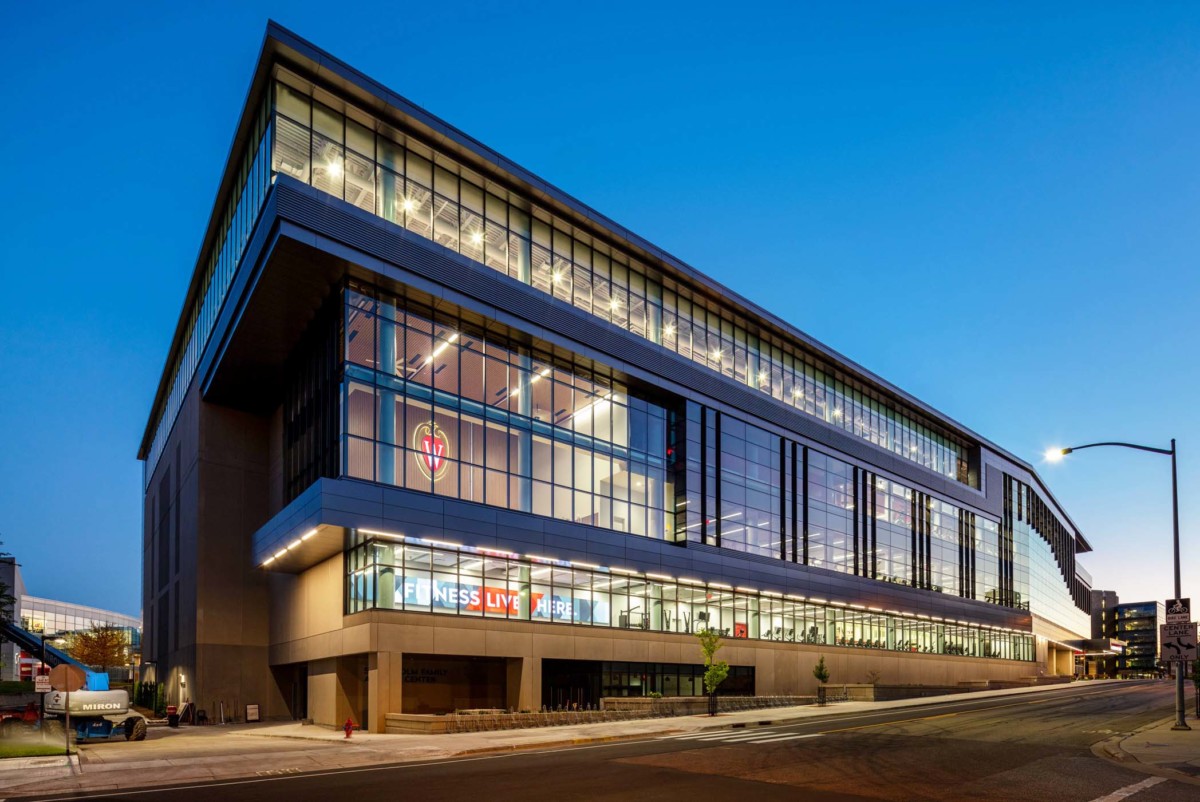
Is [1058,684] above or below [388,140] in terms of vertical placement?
below

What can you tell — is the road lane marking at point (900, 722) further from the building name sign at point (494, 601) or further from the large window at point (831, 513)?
the large window at point (831, 513)

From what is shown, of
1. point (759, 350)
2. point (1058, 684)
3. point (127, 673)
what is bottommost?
point (127, 673)

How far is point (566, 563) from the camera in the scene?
1736 inches

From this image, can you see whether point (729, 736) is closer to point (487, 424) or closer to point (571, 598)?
point (571, 598)

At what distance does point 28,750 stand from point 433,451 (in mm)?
17714

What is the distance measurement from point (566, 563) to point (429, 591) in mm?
7982

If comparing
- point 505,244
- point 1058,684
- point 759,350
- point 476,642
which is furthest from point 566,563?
point 1058,684

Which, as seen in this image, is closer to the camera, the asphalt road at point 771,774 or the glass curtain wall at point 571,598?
the asphalt road at point 771,774

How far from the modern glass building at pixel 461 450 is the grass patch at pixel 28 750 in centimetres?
1096

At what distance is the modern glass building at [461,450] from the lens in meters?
37.1

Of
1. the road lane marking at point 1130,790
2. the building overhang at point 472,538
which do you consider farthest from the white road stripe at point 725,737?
the building overhang at point 472,538

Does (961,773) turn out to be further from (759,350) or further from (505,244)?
(759,350)

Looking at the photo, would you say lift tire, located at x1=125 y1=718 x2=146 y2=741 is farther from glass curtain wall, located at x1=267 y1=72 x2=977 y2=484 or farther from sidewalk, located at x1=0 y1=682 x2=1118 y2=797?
glass curtain wall, located at x1=267 y1=72 x2=977 y2=484

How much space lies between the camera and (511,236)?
144 feet
